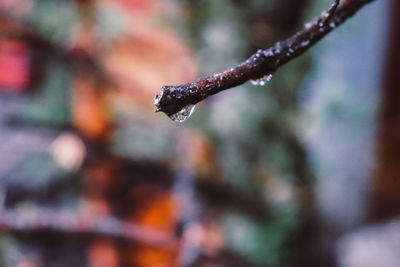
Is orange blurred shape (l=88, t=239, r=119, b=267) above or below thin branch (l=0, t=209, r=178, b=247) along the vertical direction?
above

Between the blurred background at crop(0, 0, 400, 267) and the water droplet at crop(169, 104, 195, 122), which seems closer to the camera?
the water droplet at crop(169, 104, 195, 122)

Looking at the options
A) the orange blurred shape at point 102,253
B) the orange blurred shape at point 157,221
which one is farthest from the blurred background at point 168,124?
the orange blurred shape at point 157,221

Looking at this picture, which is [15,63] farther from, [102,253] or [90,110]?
[102,253]

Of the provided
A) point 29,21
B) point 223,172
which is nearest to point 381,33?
point 223,172

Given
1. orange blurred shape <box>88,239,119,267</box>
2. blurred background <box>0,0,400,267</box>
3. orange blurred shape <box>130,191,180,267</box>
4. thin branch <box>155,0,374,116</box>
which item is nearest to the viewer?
thin branch <box>155,0,374,116</box>

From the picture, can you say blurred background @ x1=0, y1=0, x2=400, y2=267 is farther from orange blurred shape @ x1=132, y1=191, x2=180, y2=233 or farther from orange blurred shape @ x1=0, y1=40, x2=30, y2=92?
orange blurred shape @ x1=132, y1=191, x2=180, y2=233

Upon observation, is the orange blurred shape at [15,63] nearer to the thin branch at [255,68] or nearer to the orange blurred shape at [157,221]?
the orange blurred shape at [157,221]

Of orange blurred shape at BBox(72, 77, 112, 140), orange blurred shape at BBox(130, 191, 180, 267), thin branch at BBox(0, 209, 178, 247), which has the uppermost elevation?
orange blurred shape at BBox(72, 77, 112, 140)

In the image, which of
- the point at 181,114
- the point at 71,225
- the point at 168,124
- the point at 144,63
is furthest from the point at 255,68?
the point at 144,63

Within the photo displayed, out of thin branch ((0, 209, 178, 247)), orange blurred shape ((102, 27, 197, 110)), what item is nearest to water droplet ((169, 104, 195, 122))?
thin branch ((0, 209, 178, 247))
